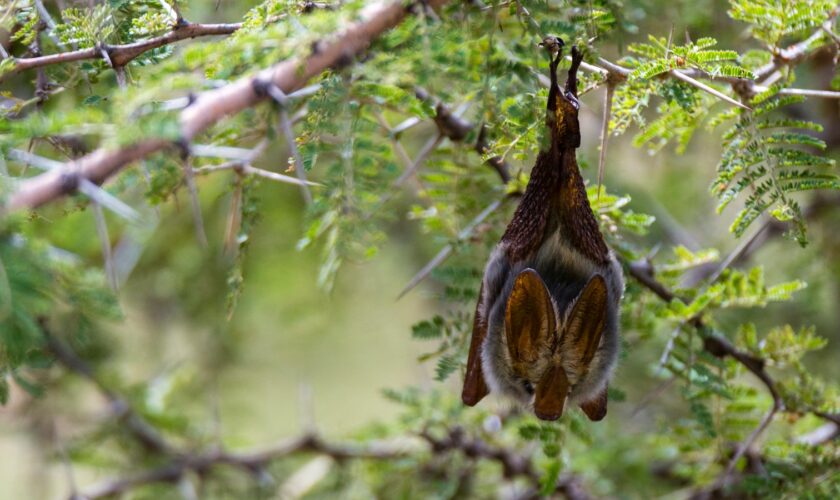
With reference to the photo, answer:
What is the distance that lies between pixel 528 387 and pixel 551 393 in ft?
0.52

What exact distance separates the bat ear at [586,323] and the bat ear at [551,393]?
3.0 inches

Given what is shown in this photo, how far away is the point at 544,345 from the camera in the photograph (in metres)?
2.86

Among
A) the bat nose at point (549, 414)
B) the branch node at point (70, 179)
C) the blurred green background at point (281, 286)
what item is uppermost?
the branch node at point (70, 179)

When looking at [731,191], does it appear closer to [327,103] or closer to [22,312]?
[327,103]

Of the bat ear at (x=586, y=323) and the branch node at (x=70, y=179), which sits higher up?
the branch node at (x=70, y=179)

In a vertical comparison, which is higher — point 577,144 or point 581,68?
point 581,68

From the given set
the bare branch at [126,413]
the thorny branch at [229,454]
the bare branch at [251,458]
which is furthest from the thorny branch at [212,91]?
the bare branch at [251,458]

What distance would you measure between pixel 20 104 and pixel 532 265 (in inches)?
66.3

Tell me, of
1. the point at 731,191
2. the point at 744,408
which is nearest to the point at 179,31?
the point at 731,191

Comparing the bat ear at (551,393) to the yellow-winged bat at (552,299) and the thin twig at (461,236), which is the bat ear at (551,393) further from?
the thin twig at (461,236)

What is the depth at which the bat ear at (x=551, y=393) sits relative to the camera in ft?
9.53

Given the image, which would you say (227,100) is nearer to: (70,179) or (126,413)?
(70,179)

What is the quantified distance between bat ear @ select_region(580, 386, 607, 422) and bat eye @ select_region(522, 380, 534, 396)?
0.18m

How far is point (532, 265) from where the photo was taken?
286 centimetres
